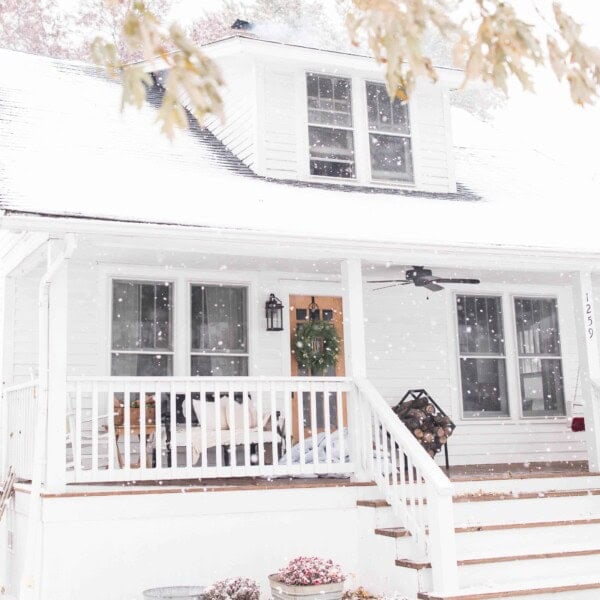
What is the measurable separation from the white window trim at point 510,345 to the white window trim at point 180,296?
2.70m

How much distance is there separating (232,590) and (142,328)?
13.0 feet

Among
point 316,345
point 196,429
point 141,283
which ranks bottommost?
point 196,429

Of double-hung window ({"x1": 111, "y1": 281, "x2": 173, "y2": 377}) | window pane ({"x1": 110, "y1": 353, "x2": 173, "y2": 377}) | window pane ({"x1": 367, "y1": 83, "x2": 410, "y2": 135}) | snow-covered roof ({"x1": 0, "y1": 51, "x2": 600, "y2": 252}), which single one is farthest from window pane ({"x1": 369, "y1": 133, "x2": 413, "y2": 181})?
window pane ({"x1": 110, "y1": 353, "x2": 173, "y2": 377})

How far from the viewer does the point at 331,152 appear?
1129 cm

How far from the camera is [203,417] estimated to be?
7.80 meters

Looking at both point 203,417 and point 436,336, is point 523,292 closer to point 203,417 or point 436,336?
point 436,336

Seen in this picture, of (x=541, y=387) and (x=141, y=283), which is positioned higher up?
(x=141, y=283)

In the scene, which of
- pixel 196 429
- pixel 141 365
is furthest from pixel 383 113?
pixel 196 429

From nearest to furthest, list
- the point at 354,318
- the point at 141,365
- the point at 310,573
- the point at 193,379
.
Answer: the point at 310,573, the point at 193,379, the point at 354,318, the point at 141,365

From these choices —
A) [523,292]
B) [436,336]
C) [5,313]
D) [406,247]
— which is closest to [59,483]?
[5,313]

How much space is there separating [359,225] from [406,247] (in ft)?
2.26

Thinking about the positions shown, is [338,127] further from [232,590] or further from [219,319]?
[232,590]

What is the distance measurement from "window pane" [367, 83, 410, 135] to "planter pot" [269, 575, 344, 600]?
6.40 m

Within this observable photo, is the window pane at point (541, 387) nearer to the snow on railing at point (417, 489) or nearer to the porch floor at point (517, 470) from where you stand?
the porch floor at point (517, 470)
